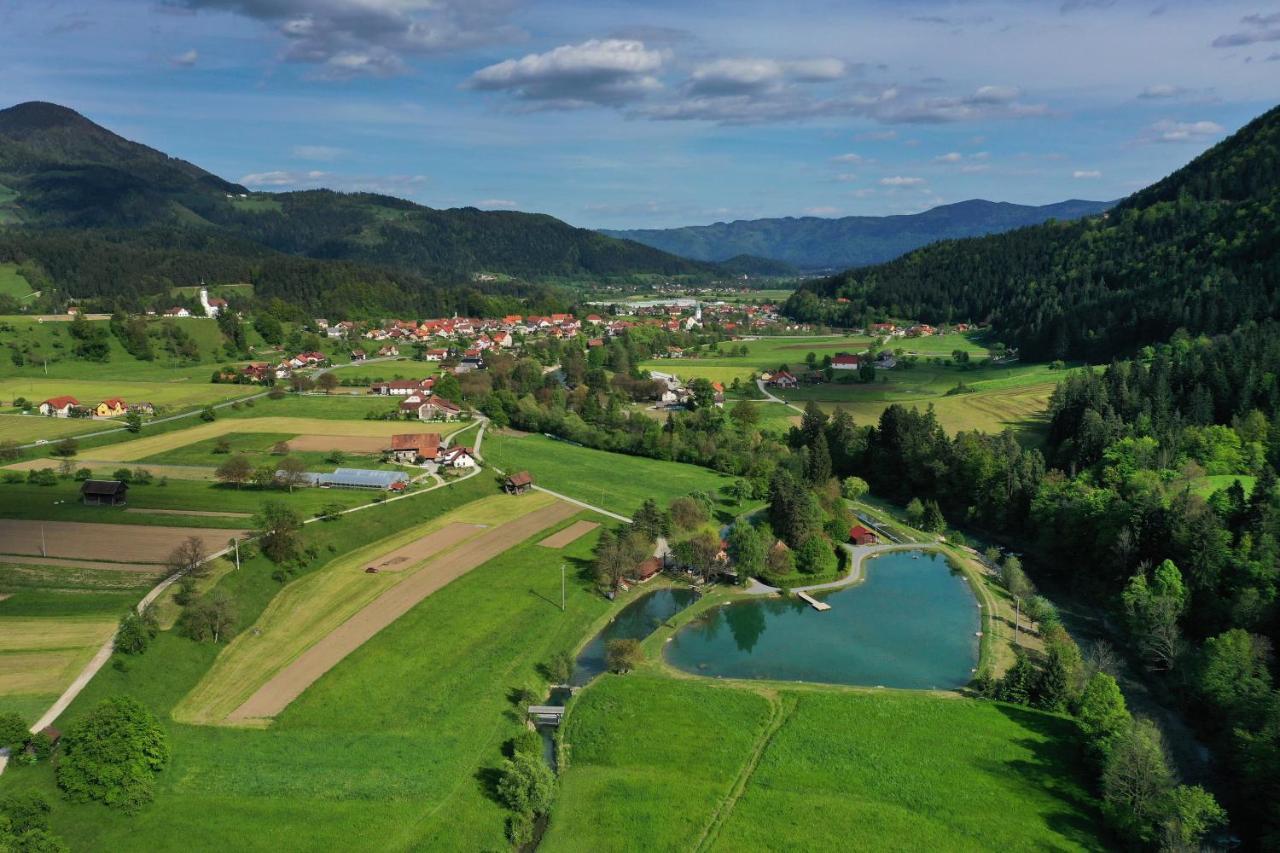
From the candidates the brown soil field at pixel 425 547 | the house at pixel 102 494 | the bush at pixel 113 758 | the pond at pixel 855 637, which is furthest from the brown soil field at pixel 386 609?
the house at pixel 102 494

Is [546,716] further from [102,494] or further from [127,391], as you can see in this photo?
[127,391]

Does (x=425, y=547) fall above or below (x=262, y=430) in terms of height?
below

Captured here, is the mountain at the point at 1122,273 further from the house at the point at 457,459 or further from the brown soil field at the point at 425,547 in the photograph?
the brown soil field at the point at 425,547

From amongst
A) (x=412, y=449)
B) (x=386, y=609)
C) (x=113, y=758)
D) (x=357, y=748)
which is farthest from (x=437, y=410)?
(x=113, y=758)

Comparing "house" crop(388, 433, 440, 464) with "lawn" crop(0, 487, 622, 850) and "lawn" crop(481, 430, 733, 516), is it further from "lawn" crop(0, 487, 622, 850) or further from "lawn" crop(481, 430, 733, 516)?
"lawn" crop(0, 487, 622, 850)

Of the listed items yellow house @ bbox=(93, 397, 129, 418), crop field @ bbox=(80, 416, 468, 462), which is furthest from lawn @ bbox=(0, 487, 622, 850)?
yellow house @ bbox=(93, 397, 129, 418)

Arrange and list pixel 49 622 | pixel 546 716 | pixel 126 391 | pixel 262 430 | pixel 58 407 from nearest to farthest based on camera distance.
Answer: pixel 546 716
pixel 49 622
pixel 262 430
pixel 58 407
pixel 126 391

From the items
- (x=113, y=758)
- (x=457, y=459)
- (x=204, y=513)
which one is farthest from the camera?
(x=457, y=459)

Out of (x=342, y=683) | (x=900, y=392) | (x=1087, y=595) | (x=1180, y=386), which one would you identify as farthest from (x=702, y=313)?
(x=342, y=683)

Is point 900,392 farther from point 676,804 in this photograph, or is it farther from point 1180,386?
point 676,804
